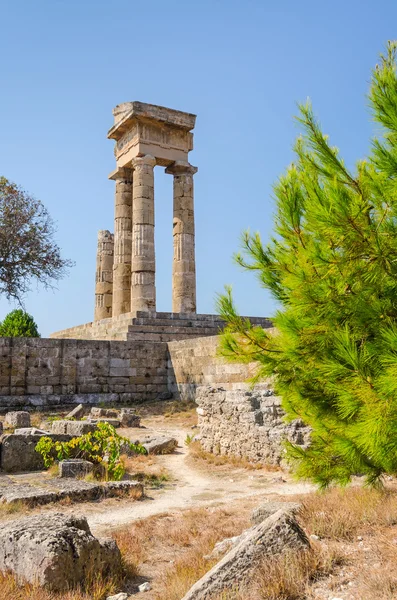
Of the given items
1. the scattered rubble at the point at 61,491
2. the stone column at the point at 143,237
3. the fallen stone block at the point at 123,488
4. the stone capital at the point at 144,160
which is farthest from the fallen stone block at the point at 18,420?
the stone capital at the point at 144,160

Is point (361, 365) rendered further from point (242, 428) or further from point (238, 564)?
point (242, 428)

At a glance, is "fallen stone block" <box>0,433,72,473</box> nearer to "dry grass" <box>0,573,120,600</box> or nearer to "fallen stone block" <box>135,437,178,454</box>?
"fallen stone block" <box>135,437,178,454</box>

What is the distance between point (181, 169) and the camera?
84.0 feet

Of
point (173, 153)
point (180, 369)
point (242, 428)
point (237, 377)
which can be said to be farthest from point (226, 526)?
point (173, 153)

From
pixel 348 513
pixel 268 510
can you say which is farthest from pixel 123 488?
pixel 348 513

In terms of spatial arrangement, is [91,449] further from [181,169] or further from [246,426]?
[181,169]

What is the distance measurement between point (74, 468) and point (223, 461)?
281 cm

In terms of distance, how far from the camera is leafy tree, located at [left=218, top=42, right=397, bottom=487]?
11.6 feet

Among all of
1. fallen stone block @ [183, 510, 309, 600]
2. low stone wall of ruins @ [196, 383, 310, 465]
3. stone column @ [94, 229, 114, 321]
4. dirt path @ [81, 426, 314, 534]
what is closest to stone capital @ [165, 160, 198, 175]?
stone column @ [94, 229, 114, 321]

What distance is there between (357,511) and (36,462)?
612 cm

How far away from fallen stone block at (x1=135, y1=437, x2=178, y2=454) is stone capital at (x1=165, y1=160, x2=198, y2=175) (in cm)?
1648

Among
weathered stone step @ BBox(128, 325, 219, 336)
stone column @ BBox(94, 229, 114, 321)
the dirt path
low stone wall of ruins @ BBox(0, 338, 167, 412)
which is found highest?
stone column @ BBox(94, 229, 114, 321)

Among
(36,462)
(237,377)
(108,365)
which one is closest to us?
(36,462)

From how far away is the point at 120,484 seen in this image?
780cm
